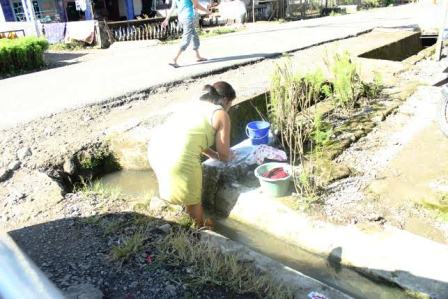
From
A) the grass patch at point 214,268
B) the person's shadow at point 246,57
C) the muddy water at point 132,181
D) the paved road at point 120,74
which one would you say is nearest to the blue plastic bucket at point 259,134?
the muddy water at point 132,181

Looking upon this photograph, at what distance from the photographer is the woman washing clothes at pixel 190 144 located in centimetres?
360

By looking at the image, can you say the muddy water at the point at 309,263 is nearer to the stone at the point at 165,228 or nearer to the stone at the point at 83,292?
the stone at the point at 165,228

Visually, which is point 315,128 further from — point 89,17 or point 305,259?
point 89,17

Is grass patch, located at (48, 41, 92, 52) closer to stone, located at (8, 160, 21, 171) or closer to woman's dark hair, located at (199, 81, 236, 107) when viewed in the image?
stone, located at (8, 160, 21, 171)

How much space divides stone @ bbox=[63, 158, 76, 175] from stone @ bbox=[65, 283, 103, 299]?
2.30m

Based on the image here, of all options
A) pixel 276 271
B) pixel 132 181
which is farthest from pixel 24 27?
pixel 276 271

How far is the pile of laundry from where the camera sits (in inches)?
584

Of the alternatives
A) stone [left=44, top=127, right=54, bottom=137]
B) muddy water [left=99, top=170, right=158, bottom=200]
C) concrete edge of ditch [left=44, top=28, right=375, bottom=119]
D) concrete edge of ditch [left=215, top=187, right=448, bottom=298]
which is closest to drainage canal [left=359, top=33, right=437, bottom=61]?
concrete edge of ditch [left=44, top=28, right=375, bottom=119]

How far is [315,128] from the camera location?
4914mm

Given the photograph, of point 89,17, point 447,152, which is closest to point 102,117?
point 447,152

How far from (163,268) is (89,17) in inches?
786

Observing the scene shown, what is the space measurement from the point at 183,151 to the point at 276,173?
99 centimetres

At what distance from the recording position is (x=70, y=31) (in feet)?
50.2

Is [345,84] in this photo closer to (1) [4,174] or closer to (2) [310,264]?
(2) [310,264]
